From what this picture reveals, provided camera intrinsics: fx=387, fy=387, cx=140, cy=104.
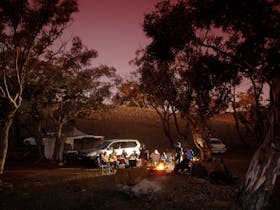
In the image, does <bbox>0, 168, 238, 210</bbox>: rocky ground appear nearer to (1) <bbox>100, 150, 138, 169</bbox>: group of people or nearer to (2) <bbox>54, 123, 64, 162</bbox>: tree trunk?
(1) <bbox>100, 150, 138, 169</bbox>: group of people

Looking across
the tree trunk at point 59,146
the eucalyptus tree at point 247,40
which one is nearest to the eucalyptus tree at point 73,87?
the tree trunk at point 59,146

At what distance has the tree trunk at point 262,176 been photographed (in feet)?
28.5

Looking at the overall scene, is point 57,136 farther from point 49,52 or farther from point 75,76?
point 49,52

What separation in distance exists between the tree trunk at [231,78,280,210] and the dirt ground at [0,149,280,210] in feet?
8.07

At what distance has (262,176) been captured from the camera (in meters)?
8.70

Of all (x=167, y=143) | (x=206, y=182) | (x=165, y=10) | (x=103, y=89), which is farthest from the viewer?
(x=167, y=143)

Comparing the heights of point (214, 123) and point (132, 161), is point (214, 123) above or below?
above

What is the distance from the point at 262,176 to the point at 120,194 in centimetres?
629

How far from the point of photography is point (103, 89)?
30.1m

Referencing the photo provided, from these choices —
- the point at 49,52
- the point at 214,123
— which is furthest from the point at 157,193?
the point at 214,123

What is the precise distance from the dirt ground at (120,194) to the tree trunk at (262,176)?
246 centimetres

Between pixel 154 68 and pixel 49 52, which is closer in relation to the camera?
pixel 49 52

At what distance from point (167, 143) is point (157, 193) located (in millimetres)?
28989

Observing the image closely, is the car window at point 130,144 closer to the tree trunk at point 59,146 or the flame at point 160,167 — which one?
the tree trunk at point 59,146
